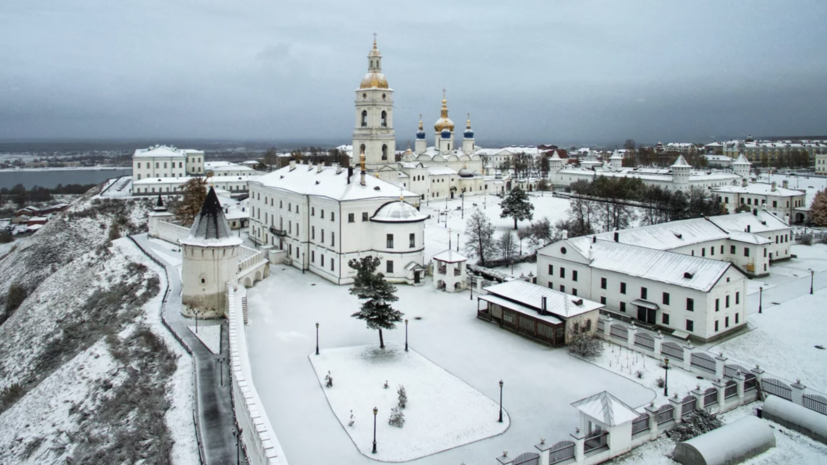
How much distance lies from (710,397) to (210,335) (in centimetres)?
2087

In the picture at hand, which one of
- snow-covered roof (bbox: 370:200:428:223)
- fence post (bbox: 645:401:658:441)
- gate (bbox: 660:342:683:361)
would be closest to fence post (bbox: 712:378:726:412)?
fence post (bbox: 645:401:658:441)

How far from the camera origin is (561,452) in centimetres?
1647

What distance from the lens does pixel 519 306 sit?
92.2 feet

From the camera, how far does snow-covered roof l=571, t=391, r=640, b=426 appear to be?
17.0 metres

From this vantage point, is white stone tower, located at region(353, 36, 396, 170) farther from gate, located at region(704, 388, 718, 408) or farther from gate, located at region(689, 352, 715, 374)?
gate, located at region(704, 388, 718, 408)

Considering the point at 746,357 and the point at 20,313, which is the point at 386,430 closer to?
the point at 746,357

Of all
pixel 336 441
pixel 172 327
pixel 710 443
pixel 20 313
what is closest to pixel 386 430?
pixel 336 441

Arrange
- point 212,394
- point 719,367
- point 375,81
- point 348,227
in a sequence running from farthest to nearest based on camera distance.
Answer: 1. point 375,81
2. point 348,227
3. point 719,367
4. point 212,394

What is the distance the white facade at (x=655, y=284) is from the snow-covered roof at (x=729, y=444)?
9.82 m

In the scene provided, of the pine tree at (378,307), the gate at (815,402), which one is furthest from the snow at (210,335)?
the gate at (815,402)

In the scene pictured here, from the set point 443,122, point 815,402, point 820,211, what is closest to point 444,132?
point 443,122

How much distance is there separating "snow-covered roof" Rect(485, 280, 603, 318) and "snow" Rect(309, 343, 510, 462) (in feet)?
20.7

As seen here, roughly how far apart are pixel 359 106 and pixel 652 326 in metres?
36.5

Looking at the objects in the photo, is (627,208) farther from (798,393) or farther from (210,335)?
(210,335)
